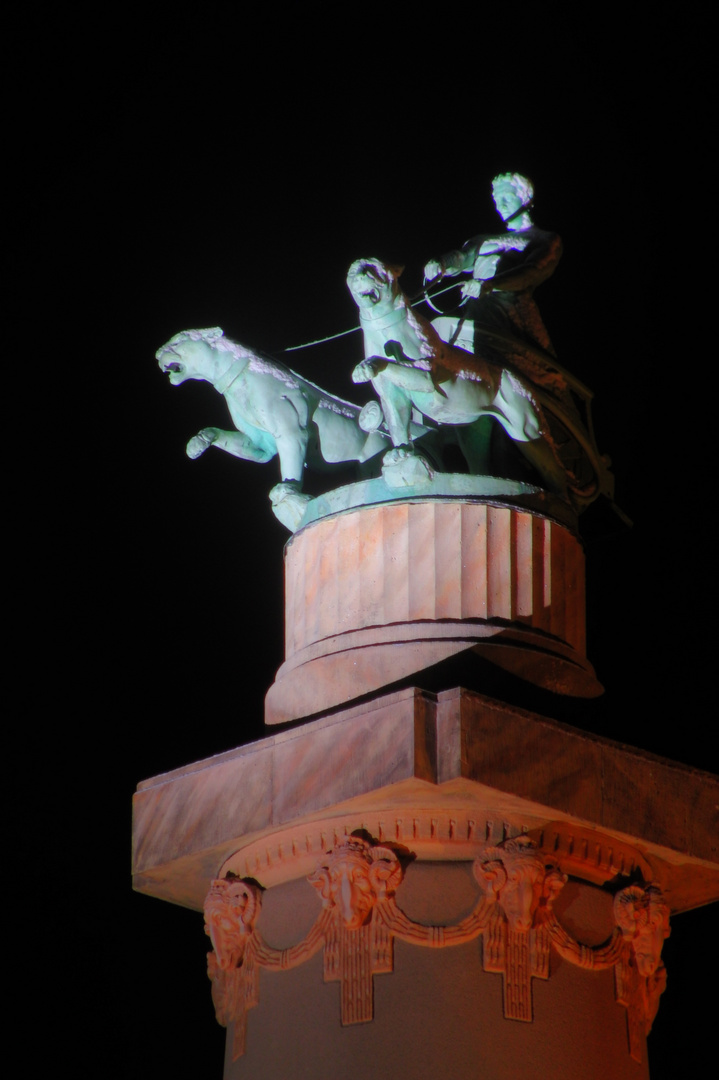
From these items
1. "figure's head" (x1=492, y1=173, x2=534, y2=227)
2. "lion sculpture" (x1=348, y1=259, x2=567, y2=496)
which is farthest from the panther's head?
"figure's head" (x1=492, y1=173, x2=534, y2=227)

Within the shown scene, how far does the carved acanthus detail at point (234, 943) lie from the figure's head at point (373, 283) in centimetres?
408

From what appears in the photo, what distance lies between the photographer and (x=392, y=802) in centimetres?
1229

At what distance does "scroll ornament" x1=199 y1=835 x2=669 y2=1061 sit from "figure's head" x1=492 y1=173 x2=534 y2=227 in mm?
5394

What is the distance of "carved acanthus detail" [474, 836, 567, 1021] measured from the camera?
12.3 meters

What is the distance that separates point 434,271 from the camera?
583 inches

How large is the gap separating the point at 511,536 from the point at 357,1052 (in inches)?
142

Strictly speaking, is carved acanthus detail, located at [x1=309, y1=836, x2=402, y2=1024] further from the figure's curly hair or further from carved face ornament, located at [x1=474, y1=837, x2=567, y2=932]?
the figure's curly hair

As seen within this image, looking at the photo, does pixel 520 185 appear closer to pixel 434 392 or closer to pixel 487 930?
pixel 434 392

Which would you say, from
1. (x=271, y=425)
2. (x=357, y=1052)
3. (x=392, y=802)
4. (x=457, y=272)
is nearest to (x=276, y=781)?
(x=392, y=802)

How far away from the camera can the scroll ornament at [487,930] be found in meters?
12.3

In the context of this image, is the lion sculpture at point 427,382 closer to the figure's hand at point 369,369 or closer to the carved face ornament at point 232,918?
the figure's hand at point 369,369

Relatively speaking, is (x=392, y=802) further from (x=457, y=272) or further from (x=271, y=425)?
(x=457, y=272)

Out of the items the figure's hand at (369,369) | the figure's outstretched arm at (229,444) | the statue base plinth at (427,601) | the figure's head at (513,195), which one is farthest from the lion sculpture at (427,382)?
the figure's head at (513,195)

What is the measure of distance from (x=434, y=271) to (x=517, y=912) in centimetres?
505
